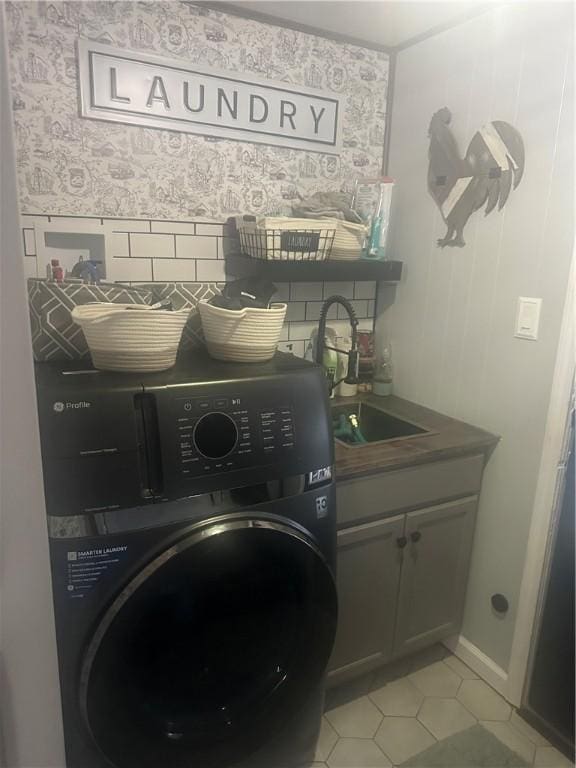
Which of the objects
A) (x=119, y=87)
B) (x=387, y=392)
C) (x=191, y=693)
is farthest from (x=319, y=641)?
(x=119, y=87)

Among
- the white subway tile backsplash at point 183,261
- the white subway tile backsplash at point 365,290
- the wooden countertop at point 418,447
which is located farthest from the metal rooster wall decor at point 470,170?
the wooden countertop at point 418,447

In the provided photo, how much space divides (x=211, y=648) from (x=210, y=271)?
4.00ft

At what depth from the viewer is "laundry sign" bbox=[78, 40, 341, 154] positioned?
1564 mm

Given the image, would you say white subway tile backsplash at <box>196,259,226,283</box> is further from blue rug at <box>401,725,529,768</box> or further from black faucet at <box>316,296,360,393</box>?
blue rug at <box>401,725,529,768</box>

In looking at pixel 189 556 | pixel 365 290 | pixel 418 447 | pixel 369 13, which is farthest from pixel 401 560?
pixel 369 13

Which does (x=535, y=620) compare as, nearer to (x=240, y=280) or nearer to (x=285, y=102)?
(x=240, y=280)

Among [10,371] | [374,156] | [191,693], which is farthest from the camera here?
[374,156]

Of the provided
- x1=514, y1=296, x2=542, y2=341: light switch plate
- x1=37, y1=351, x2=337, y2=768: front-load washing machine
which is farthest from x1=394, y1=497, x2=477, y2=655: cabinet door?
x1=514, y1=296, x2=542, y2=341: light switch plate

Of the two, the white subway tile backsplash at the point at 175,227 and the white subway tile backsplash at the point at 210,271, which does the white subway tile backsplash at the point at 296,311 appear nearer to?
the white subway tile backsplash at the point at 210,271

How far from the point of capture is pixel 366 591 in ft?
5.53

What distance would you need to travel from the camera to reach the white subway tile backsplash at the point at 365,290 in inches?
86.8

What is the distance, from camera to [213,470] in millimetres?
1182

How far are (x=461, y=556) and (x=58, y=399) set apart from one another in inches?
58.6

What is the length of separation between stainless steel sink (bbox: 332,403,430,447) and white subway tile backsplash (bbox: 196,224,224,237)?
2.59ft
